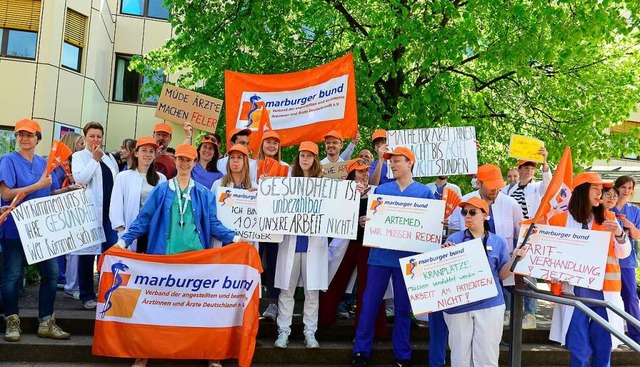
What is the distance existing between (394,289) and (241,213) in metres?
1.89

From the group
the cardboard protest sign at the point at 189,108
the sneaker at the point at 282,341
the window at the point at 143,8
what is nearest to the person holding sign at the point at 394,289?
the sneaker at the point at 282,341

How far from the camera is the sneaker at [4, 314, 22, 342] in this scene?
6.43m

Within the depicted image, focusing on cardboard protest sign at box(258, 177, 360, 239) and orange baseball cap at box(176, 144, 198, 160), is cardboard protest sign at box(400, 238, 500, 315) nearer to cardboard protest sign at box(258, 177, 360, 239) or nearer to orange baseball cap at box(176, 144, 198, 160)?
cardboard protest sign at box(258, 177, 360, 239)

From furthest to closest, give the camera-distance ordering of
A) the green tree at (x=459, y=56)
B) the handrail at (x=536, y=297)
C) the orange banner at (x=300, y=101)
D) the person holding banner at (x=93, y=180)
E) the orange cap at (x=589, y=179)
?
the green tree at (x=459, y=56) → the orange banner at (x=300, y=101) → the person holding banner at (x=93, y=180) → the orange cap at (x=589, y=179) → the handrail at (x=536, y=297)

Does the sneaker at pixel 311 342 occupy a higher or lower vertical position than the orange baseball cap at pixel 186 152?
lower

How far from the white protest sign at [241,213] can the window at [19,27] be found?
14015 millimetres

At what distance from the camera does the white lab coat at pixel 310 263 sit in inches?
268

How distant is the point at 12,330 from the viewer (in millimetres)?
6441

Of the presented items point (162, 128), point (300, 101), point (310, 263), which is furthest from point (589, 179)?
point (162, 128)

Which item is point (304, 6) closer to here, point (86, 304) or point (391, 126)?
point (391, 126)

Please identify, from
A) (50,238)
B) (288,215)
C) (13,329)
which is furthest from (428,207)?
(13,329)

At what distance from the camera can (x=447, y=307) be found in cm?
580

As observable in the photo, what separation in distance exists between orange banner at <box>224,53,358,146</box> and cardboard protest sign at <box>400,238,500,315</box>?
3607 mm

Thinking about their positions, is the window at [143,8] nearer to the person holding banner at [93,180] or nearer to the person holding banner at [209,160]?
the person holding banner at [93,180]
